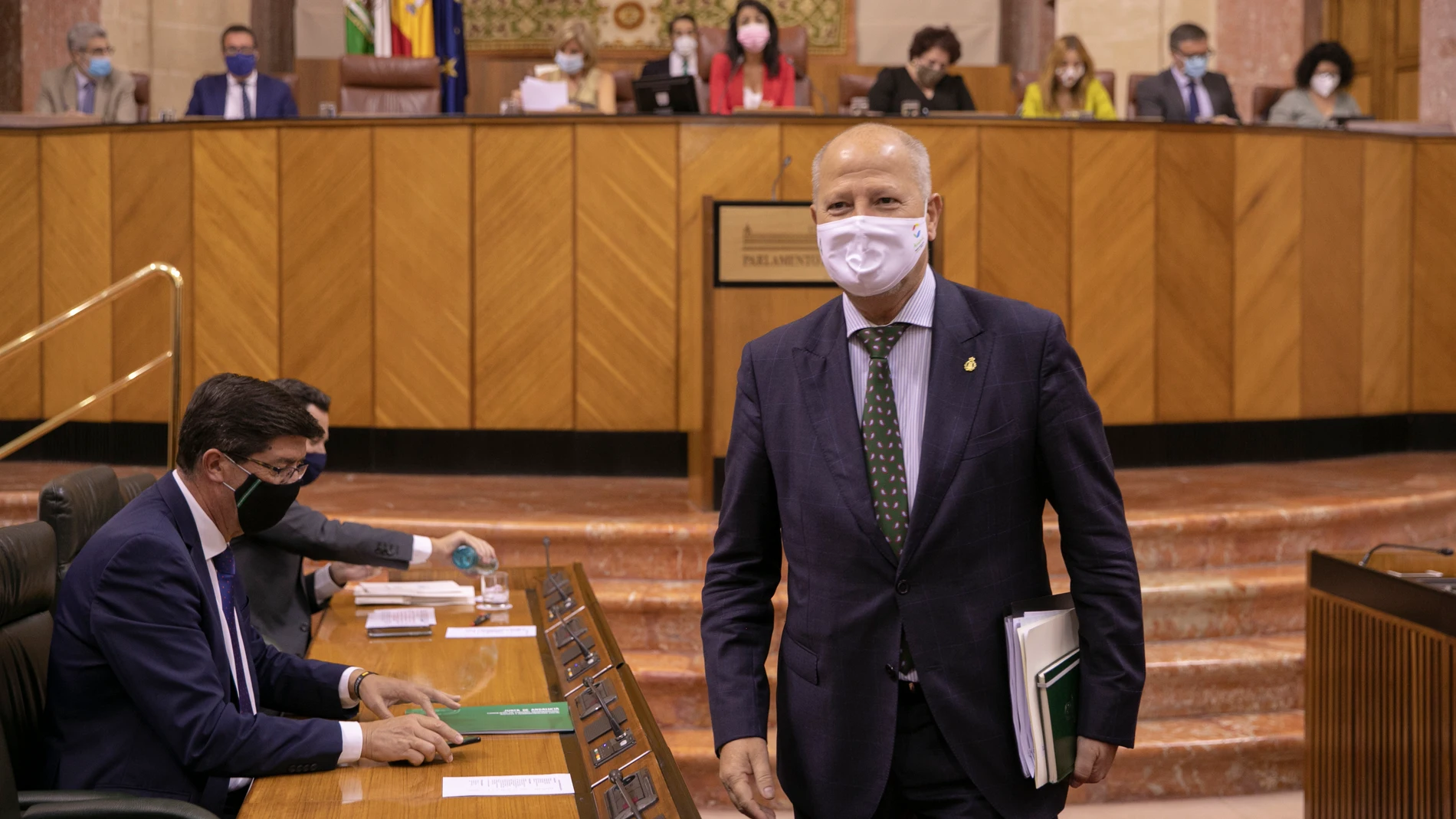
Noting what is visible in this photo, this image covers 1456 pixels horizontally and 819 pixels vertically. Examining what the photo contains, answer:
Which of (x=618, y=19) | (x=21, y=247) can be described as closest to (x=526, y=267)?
(x=21, y=247)

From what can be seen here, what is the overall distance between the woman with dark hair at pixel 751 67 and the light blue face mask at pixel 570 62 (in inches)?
27.3

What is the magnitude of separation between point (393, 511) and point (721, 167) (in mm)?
2118

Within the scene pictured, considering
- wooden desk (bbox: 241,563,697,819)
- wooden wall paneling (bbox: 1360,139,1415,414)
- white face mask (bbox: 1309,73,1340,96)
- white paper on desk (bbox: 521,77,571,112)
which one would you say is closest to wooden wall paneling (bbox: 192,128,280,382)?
white paper on desk (bbox: 521,77,571,112)

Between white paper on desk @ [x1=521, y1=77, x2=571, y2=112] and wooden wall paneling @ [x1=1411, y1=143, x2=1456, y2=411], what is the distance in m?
4.46

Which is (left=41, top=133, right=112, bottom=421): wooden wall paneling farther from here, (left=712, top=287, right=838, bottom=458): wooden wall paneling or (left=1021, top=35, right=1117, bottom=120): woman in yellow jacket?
(left=1021, top=35, right=1117, bottom=120): woman in yellow jacket

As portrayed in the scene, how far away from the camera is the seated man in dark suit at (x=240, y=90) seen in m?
7.22

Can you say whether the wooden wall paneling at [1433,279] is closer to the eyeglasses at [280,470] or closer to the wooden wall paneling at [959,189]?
the wooden wall paneling at [959,189]

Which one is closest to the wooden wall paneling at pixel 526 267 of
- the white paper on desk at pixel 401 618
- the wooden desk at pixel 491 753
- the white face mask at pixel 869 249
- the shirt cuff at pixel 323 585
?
the shirt cuff at pixel 323 585

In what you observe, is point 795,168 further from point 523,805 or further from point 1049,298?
point 523,805

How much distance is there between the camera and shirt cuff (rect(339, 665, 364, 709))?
7.59 feet

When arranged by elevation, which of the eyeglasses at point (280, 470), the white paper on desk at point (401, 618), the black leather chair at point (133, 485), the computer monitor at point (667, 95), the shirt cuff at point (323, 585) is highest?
the computer monitor at point (667, 95)

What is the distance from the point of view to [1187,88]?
289 inches

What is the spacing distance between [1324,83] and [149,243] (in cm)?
626

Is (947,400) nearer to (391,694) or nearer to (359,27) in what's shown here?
(391,694)
